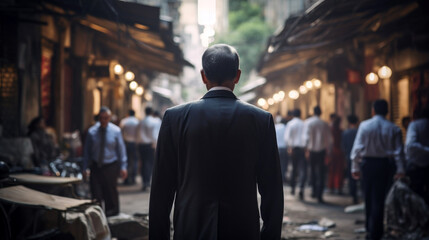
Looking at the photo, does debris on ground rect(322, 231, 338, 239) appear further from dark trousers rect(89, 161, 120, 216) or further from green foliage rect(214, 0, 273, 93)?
green foliage rect(214, 0, 273, 93)

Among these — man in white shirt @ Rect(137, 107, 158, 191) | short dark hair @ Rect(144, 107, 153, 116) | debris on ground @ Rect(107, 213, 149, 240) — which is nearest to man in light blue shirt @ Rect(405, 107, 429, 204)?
debris on ground @ Rect(107, 213, 149, 240)

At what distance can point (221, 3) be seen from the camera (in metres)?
106

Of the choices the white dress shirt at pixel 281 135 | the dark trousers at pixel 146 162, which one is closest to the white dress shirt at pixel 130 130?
the dark trousers at pixel 146 162

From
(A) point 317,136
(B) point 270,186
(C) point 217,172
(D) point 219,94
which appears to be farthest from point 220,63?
(A) point 317,136

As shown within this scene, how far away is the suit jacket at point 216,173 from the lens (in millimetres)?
3027

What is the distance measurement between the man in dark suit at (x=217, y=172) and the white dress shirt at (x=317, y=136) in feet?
34.7

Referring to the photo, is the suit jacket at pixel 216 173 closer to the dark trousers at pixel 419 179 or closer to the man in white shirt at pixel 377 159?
the man in white shirt at pixel 377 159

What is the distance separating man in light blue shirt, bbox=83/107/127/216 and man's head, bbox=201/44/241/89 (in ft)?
20.1

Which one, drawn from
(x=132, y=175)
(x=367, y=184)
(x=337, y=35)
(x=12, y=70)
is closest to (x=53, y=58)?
(x=12, y=70)

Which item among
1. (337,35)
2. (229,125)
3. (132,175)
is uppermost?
(337,35)

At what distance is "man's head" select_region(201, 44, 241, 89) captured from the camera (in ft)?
10.6

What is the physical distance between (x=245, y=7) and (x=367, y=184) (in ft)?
147

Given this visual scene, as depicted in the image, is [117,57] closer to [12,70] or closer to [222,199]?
[12,70]

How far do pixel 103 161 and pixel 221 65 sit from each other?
20.6ft
